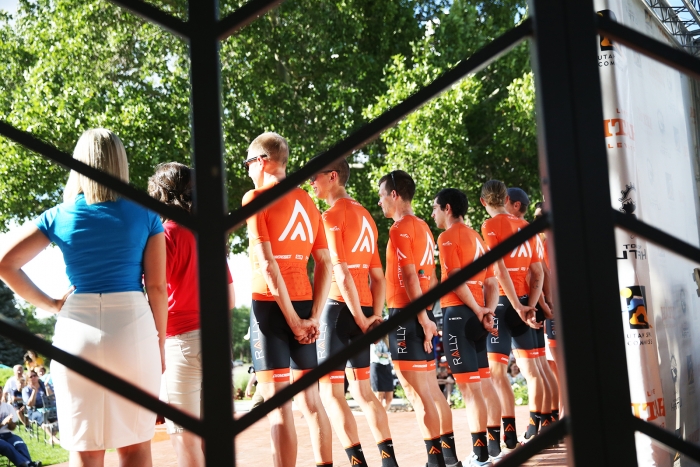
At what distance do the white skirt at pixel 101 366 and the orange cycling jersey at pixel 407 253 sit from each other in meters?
2.56

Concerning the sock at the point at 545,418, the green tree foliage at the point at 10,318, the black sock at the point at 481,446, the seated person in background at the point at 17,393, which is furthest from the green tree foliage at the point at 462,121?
the green tree foliage at the point at 10,318

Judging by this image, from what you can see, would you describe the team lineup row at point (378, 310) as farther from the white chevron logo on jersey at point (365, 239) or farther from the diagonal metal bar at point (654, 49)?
the diagonal metal bar at point (654, 49)

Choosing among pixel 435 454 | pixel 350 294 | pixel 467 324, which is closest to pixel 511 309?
pixel 467 324

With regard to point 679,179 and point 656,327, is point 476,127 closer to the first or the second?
point 679,179

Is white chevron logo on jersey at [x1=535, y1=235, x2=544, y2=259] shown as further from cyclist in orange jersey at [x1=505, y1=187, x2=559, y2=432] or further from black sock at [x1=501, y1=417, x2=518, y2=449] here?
black sock at [x1=501, y1=417, x2=518, y2=449]

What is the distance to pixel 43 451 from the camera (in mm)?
10328

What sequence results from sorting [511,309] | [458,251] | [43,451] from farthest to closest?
1. [43,451]
2. [511,309]
3. [458,251]

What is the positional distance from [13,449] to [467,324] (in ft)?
17.1

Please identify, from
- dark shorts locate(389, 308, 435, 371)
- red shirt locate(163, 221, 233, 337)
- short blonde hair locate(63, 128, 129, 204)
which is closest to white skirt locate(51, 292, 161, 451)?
short blonde hair locate(63, 128, 129, 204)

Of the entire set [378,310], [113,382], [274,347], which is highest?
[378,310]

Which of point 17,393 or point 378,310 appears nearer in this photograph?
point 378,310

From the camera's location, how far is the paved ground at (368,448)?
652cm

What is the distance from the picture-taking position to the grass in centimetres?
962

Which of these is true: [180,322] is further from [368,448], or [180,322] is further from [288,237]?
[368,448]
